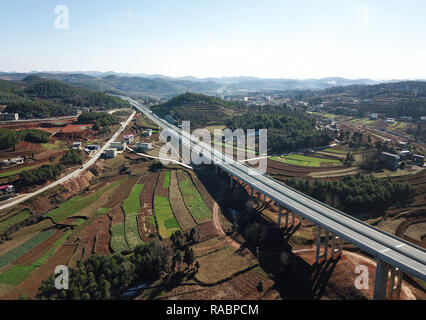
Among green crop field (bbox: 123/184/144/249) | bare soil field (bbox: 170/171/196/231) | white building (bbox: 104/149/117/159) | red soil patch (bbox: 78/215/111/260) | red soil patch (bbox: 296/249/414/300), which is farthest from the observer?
white building (bbox: 104/149/117/159)

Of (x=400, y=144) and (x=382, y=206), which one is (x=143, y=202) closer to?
(x=382, y=206)

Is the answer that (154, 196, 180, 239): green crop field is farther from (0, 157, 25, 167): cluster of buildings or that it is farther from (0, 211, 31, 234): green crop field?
(0, 157, 25, 167): cluster of buildings

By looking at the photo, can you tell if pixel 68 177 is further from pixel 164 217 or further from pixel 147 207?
pixel 164 217

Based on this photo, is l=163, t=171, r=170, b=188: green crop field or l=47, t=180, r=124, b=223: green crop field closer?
l=47, t=180, r=124, b=223: green crop field

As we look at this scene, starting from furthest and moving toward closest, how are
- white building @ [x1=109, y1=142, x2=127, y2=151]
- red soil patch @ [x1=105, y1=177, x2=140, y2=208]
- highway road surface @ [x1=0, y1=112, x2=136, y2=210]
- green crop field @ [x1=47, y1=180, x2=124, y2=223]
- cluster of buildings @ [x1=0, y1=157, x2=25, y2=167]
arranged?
1. white building @ [x1=109, y1=142, x2=127, y2=151]
2. cluster of buildings @ [x1=0, y1=157, x2=25, y2=167]
3. red soil patch @ [x1=105, y1=177, x2=140, y2=208]
4. highway road surface @ [x1=0, y1=112, x2=136, y2=210]
5. green crop field @ [x1=47, y1=180, x2=124, y2=223]

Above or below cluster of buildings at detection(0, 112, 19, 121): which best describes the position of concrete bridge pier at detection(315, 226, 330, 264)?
below

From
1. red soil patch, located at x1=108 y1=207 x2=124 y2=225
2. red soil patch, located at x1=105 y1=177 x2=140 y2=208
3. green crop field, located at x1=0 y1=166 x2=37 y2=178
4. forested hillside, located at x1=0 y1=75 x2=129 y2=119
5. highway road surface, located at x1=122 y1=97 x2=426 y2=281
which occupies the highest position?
forested hillside, located at x1=0 y1=75 x2=129 y2=119

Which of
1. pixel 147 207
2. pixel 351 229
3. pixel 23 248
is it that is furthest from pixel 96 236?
pixel 351 229

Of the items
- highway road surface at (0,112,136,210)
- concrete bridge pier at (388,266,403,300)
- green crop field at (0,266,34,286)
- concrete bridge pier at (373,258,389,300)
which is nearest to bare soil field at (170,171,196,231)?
green crop field at (0,266,34,286)

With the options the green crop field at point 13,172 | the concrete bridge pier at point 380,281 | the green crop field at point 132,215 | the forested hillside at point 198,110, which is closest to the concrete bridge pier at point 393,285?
the concrete bridge pier at point 380,281
